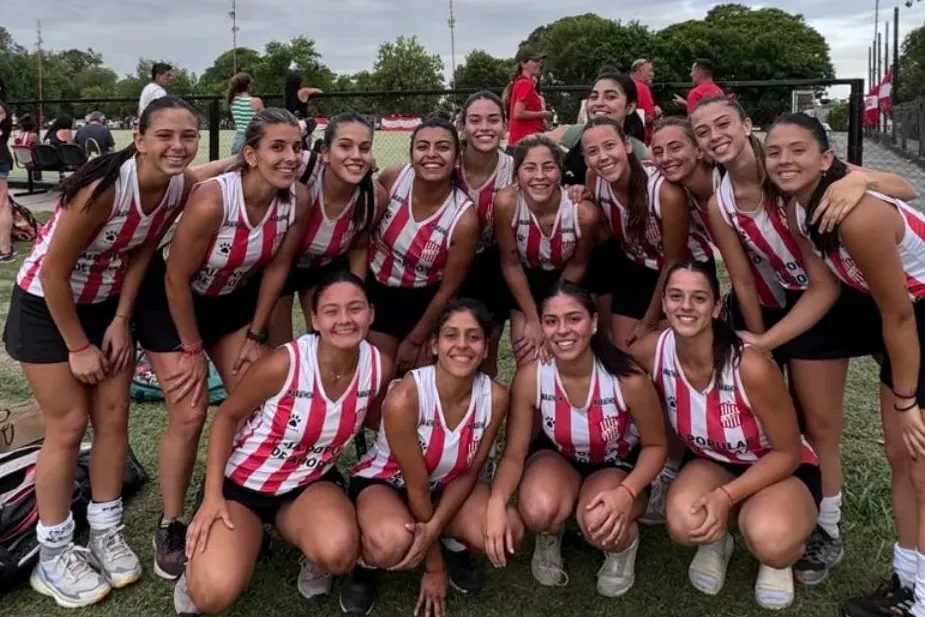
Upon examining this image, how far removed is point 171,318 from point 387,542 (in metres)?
1.26

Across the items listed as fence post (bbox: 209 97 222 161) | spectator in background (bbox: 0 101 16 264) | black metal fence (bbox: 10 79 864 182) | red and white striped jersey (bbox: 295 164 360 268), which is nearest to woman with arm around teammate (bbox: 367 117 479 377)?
red and white striped jersey (bbox: 295 164 360 268)

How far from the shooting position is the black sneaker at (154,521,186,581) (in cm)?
300

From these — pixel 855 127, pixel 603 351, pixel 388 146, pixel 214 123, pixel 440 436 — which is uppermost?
pixel 214 123

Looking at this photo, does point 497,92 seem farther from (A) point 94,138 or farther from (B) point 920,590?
(B) point 920,590

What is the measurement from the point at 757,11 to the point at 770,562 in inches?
3819

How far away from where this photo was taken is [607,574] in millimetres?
2965

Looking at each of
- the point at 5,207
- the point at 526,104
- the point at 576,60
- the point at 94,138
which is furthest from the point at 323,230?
the point at 576,60

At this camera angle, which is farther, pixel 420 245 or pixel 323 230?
pixel 420 245

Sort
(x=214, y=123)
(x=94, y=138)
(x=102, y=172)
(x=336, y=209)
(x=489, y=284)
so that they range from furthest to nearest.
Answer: (x=94, y=138) → (x=214, y=123) → (x=489, y=284) → (x=336, y=209) → (x=102, y=172)

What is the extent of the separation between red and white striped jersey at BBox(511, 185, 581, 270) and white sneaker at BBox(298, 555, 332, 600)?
5.44 ft

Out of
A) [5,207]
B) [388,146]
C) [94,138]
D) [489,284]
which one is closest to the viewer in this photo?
[489,284]

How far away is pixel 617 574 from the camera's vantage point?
2957 mm

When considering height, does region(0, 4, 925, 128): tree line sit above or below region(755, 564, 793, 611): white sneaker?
above

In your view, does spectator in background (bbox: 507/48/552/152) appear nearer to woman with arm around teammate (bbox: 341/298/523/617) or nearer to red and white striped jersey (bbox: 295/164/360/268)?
red and white striped jersey (bbox: 295/164/360/268)
